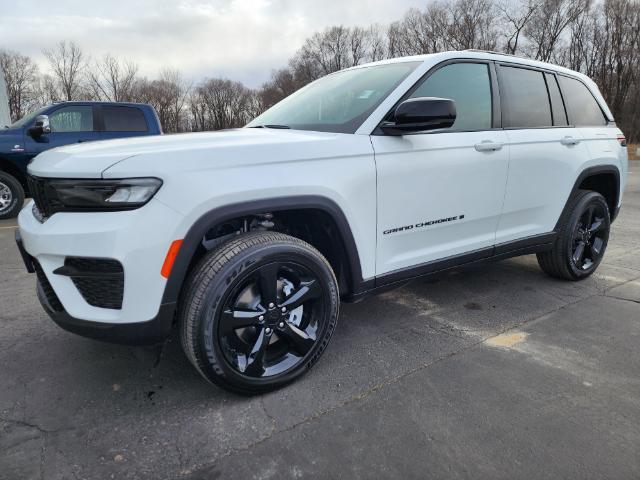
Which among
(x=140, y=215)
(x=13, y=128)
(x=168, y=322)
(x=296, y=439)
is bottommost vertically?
(x=296, y=439)

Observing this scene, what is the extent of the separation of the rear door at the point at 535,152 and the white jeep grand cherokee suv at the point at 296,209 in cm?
1

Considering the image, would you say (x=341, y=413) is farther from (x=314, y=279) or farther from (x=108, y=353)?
(x=108, y=353)

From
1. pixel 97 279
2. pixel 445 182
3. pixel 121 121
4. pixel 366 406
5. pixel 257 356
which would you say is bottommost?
pixel 366 406

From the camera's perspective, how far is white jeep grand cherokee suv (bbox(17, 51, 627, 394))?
193 centimetres

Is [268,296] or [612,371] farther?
[612,371]

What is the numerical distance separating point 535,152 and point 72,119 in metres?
7.42

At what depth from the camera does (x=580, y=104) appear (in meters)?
3.92

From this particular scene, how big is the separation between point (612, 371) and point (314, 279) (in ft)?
5.77

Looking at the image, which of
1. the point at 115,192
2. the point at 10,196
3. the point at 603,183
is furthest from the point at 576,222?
the point at 10,196

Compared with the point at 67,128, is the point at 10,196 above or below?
below

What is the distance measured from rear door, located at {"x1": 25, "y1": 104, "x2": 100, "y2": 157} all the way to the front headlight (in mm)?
6599

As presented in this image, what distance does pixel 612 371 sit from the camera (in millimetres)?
2568

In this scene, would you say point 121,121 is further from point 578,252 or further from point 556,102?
point 578,252

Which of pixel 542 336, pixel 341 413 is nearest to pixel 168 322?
pixel 341 413
